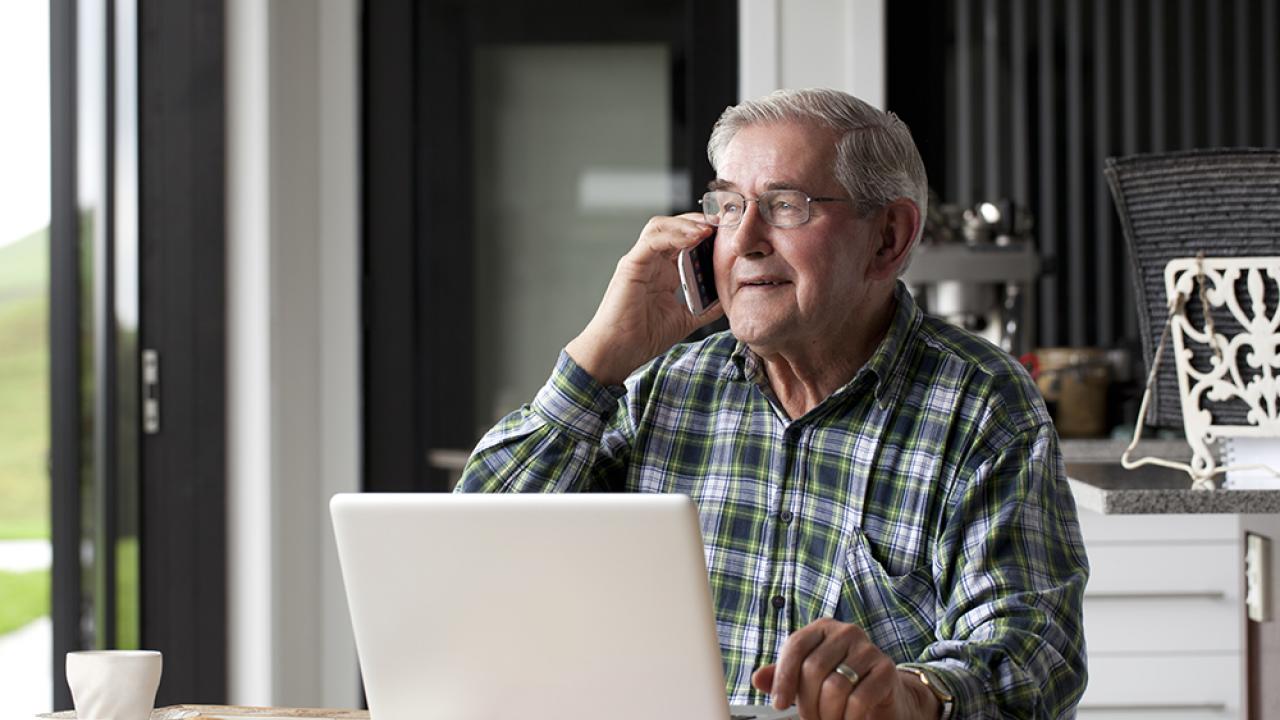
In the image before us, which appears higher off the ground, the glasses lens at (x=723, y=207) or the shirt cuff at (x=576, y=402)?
the glasses lens at (x=723, y=207)

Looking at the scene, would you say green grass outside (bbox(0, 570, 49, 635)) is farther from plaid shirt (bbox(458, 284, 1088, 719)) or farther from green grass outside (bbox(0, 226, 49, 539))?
plaid shirt (bbox(458, 284, 1088, 719))

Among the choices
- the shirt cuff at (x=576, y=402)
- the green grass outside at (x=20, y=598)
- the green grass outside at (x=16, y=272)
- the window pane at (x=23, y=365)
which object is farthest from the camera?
the green grass outside at (x=20, y=598)

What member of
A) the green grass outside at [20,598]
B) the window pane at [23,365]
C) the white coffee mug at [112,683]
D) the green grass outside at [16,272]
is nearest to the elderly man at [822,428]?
the white coffee mug at [112,683]

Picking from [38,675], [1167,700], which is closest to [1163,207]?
[1167,700]

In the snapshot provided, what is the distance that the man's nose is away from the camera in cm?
163

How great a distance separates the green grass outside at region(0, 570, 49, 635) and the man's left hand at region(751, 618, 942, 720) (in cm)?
965

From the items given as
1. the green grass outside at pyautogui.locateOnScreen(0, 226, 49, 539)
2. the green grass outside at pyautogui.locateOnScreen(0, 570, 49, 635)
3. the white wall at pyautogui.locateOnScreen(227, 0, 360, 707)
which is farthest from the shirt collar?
the green grass outside at pyautogui.locateOnScreen(0, 570, 49, 635)

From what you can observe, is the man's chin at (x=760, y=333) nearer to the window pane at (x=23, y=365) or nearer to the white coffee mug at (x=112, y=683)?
the white coffee mug at (x=112, y=683)

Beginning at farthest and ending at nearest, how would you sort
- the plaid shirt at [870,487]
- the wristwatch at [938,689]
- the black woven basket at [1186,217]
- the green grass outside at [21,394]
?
the green grass outside at [21,394] → the black woven basket at [1186,217] → the plaid shirt at [870,487] → the wristwatch at [938,689]

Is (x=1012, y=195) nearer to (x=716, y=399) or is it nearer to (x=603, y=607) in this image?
(x=716, y=399)

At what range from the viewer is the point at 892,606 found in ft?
5.05

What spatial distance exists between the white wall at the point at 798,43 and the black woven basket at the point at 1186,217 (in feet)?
5.59

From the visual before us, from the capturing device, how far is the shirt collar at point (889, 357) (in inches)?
64.2

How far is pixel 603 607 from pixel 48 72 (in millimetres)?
2049
